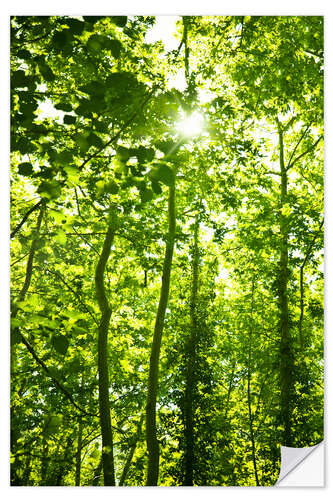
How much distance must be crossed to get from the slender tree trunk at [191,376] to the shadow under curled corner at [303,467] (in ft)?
2.27

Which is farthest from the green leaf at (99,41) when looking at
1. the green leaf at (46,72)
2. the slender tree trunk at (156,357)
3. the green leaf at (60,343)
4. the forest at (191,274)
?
the slender tree trunk at (156,357)

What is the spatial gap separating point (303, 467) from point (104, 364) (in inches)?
74.4

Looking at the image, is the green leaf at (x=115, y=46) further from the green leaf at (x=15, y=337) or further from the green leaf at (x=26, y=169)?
the green leaf at (x=15, y=337)

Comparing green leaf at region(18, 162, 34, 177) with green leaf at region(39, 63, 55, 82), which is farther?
green leaf at region(39, 63, 55, 82)

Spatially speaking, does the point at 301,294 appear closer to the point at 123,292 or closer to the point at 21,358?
the point at 123,292

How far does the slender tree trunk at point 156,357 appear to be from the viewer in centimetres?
320

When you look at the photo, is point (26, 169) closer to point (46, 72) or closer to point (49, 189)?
point (49, 189)

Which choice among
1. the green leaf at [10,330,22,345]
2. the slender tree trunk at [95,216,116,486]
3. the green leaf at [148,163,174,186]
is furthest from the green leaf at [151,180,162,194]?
the slender tree trunk at [95,216,116,486]

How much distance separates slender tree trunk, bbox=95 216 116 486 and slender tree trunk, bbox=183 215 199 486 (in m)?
0.64

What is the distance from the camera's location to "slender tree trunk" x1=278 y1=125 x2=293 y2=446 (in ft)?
10.2

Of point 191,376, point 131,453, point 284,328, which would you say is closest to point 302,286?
point 284,328

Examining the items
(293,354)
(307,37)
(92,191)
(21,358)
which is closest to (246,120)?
(307,37)

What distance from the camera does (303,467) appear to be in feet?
9.29

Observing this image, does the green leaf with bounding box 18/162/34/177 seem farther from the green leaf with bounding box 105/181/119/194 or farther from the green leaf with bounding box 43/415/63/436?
the green leaf with bounding box 43/415/63/436
